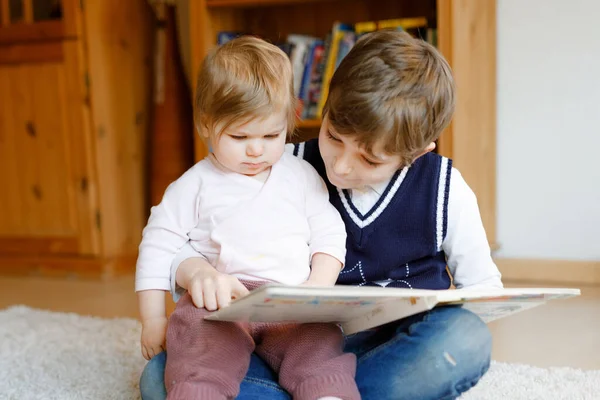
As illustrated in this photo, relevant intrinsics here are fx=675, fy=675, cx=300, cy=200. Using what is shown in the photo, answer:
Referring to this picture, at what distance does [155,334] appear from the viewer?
0.90 meters

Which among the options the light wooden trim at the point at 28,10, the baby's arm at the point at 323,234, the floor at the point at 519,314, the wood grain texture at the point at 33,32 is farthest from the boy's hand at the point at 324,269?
the light wooden trim at the point at 28,10

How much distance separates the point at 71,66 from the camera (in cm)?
215

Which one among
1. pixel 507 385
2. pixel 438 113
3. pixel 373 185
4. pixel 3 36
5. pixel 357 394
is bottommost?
pixel 507 385

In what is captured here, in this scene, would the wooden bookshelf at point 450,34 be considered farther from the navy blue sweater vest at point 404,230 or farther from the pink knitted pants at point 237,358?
the pink knitted pants at point 237,358

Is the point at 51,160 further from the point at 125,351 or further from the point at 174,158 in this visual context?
the point at 125,351

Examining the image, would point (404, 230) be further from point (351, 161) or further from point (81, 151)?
point (81, 151)

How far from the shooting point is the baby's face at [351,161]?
34.0 inches

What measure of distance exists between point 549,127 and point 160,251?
1.39m

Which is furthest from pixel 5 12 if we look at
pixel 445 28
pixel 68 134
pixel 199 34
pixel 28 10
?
pixel 445 28

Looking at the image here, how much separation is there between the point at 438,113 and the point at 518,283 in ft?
3.98

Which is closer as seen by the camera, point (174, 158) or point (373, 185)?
point (373, 185)

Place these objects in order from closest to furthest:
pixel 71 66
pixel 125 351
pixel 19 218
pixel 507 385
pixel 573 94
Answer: pixel 507 385 → pixel 125 351 → pixel 573 94 → pixel 71 66 → pixel 19 218

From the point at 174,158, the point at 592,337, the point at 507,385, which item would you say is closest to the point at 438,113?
the point at 507,385

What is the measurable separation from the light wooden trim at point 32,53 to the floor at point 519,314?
717 mm
